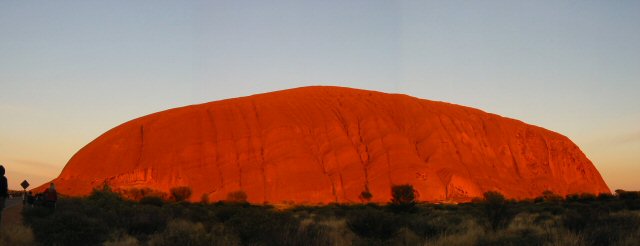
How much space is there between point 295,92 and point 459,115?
88.0 feet

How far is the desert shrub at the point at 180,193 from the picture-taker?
71.0 meters

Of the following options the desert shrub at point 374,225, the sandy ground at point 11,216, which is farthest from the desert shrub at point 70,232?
the sandy ground at point 11,216

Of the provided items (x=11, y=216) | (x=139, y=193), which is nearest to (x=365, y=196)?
(x=139, y=193)

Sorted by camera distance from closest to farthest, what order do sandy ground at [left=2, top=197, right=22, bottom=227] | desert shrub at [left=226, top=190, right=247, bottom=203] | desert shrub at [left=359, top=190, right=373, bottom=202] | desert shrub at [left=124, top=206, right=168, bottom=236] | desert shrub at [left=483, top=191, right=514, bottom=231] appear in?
desert shrub at [left=124, top=206, right=168, bottom=236] → desert shrub at [left=483, top=191, right=514, bottom=231] → sandy ground at [left=2, top=197, right=22, bottom=227] → desert shrub at [left=226, top=190, right=247, bottom=203] → desert shrub at [left=359, top=190, right=373, bottom=202]

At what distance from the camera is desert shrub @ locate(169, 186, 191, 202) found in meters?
71.0

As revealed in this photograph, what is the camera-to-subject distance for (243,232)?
40.2 ft

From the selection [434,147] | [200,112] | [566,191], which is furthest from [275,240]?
[566,191]

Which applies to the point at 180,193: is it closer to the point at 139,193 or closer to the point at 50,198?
the point at 139,193

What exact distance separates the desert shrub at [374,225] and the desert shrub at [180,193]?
59.2m

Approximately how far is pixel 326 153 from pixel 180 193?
20765 millimetres

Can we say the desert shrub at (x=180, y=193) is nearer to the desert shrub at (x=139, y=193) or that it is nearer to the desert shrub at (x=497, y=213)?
the desert shrub at (x=139, y=193)

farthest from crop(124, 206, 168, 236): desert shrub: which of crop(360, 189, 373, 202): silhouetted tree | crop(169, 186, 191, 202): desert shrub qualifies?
crop(360, 189, 373, 202): silhouetted tree

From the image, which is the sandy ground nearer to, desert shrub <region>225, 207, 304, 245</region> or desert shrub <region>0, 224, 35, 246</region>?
desert shrub <region>0, 224, 35, 246</region>

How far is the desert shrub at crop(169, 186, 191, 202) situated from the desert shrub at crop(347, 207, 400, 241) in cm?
5916
